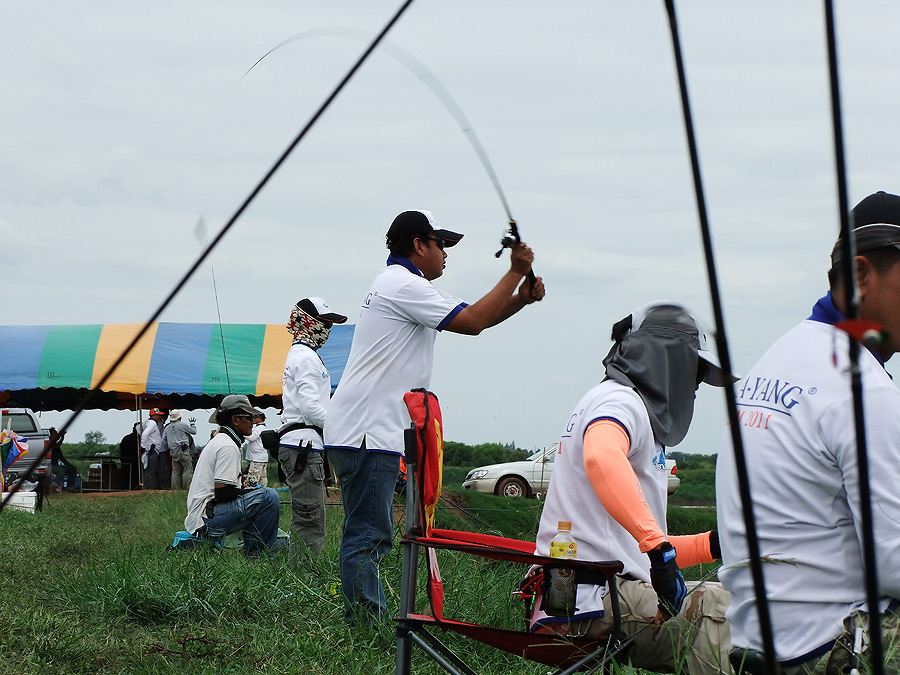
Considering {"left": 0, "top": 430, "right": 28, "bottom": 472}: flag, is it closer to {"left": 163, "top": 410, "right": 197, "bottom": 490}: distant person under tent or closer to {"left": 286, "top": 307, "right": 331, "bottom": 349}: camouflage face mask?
{"left": 163, "top": 410, "right": 197, "bottom": 490}: distant person under tent

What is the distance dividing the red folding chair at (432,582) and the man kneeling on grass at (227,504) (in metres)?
3.61

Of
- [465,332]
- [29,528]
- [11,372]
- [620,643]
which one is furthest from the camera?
A: [11,372]

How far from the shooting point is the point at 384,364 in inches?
153

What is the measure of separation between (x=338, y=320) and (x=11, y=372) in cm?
1320

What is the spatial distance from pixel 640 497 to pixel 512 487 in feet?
50.7

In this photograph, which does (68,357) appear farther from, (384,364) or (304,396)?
(384,364)

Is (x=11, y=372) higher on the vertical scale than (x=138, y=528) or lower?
higher

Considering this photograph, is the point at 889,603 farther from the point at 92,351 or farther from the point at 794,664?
the point at 92,351

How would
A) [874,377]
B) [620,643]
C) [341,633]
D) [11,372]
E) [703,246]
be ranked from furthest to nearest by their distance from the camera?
1. [11,372]
2. [341,633]
3. [620,643]
4. [874,377]
5. [703,246]

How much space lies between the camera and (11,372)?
57.7ft

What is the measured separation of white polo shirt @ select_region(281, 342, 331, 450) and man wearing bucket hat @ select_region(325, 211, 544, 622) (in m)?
1.83

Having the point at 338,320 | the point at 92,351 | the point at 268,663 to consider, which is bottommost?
the point at 268,663

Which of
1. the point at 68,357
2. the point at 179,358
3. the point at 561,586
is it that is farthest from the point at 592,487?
the point at 68,357

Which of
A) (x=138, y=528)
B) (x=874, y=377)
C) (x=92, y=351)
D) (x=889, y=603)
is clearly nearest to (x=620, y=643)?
(x=889, y=603)
